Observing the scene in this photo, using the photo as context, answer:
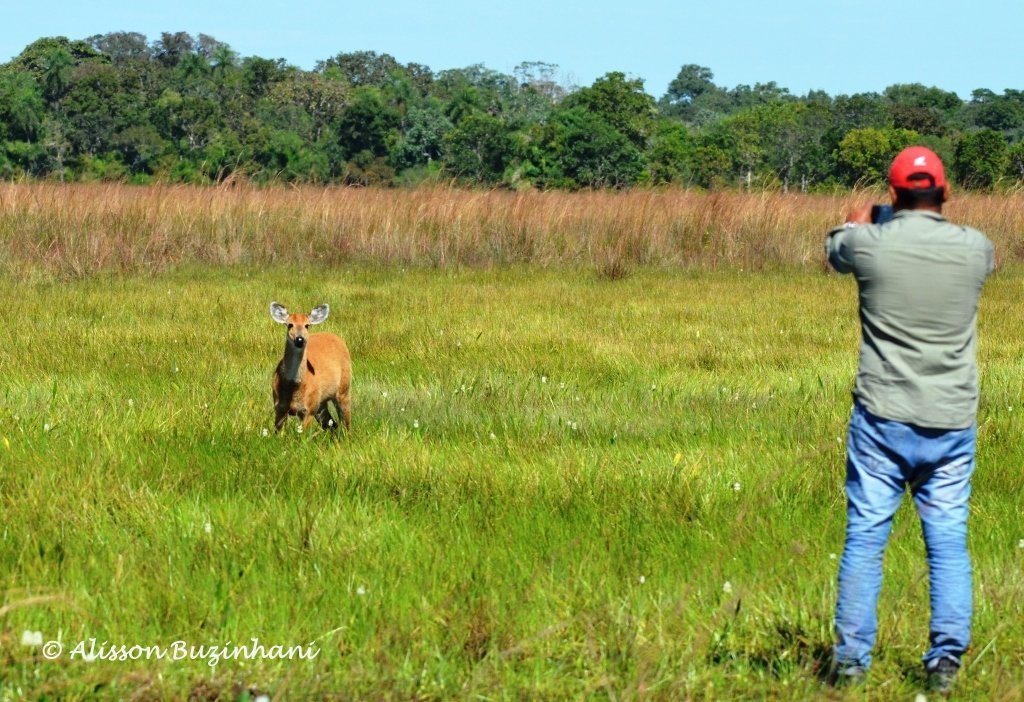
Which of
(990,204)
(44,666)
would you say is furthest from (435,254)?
(44,666)

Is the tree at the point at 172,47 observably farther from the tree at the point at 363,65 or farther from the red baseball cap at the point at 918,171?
the red baseball cap at the point at 918,171

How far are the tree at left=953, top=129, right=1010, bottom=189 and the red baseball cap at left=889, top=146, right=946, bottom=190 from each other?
5719cm

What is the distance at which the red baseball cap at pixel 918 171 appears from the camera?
12.0 feet

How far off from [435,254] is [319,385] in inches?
407

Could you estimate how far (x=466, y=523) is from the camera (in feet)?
16.8

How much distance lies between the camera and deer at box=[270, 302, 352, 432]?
6.94m

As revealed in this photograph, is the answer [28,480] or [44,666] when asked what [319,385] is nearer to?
[28,480]

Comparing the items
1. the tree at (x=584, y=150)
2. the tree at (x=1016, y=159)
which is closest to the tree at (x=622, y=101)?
the tree at (x=584, y=150)

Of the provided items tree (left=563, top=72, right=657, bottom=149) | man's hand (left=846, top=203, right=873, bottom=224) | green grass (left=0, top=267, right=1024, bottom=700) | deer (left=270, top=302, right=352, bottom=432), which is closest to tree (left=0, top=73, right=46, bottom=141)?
tree (left=563, top=72, right=657, bottom=149)

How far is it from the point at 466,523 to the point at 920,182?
2.39 meters

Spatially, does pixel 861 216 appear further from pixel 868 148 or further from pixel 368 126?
pixel 868 148

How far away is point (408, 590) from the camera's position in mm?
4262

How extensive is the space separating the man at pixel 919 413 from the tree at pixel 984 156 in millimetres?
57275

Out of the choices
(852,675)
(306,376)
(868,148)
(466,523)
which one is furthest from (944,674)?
(868,148)
